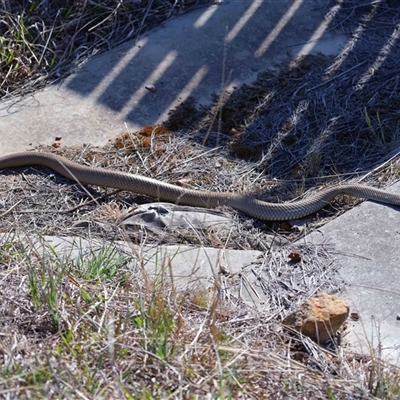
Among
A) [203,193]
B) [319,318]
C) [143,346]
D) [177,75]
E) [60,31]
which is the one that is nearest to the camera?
[143,346]

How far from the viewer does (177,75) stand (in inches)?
311

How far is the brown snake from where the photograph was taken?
6203 millimetres

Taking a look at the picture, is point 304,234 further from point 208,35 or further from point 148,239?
point 208,35

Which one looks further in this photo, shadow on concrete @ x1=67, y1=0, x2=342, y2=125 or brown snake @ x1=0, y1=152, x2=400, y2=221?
shadow on concrete @ x1=67, y1=0, x2=342, y2=125

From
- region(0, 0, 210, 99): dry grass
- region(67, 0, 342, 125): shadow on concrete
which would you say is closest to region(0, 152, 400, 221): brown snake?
region(67, 0, 342, 125): shadow on concrete

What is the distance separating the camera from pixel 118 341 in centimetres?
393

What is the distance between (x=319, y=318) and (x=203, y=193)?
2155 millimetres

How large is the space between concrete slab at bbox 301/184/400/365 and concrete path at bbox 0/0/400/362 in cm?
1

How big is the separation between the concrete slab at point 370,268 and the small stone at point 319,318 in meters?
0.16

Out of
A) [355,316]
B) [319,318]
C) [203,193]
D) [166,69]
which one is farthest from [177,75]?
[319,318]

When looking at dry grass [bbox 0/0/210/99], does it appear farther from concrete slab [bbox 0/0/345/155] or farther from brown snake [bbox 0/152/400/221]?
brown snake [bbox 0/152/400/221]

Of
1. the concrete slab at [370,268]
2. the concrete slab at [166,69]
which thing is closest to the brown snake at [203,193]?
the concrete slab at [370,268]

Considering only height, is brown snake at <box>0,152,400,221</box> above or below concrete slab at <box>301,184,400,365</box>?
below

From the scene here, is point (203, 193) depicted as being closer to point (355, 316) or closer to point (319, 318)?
point (355, 316)
